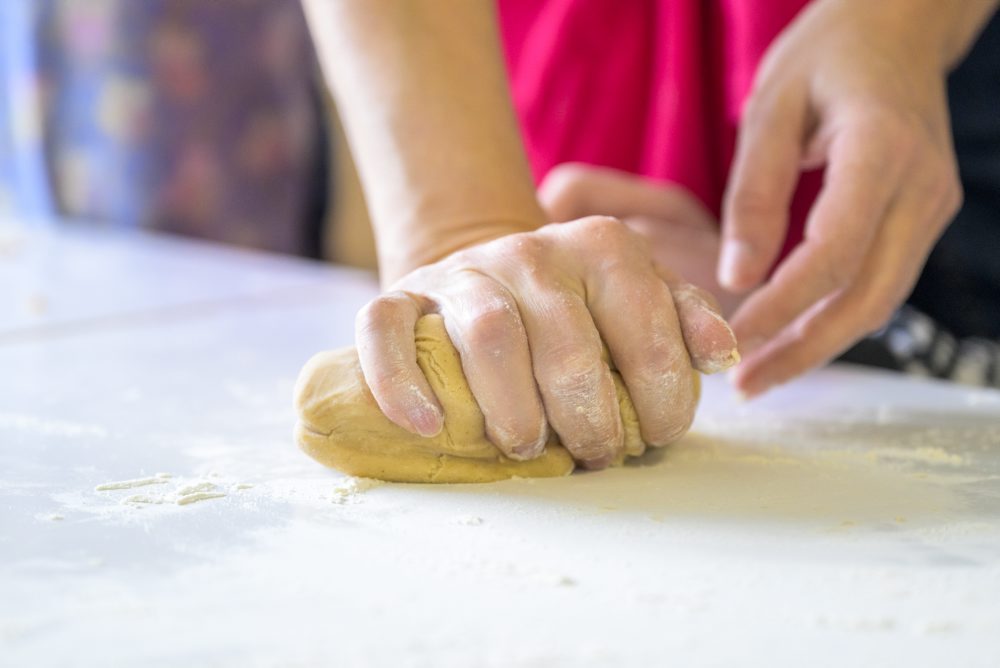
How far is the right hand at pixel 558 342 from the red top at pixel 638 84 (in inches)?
29.6

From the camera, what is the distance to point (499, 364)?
0.65 meters

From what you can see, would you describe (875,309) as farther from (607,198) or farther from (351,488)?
(351,488)

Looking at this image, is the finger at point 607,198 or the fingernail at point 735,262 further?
the finger at point 607,198

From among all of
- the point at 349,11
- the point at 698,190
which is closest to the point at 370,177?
the point at 349,11

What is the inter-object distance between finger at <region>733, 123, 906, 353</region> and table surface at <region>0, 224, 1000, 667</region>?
3.7 inches

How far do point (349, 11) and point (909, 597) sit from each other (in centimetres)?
68

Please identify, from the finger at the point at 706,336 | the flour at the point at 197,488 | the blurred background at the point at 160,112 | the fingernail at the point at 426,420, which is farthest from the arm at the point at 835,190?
the blurred background at the point at 160,112

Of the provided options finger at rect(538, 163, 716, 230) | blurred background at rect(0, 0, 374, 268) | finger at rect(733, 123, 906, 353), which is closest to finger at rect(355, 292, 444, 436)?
finger at rect(733, 123, 906, 353)

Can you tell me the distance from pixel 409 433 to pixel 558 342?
0.12 m

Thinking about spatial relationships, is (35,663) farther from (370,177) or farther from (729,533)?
(370,177)

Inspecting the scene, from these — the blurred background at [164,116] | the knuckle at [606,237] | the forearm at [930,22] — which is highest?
the forearm at [930,22]

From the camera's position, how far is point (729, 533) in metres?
0.59

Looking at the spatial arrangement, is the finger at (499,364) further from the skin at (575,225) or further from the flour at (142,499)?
the flour at (142,499)

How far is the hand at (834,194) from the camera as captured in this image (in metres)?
0.88
